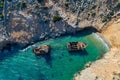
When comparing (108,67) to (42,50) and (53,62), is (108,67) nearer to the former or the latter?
(53,62)

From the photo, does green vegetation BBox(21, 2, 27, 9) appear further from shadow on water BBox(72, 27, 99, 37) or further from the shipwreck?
shadow on water BBox(72, 27, 99, 37)

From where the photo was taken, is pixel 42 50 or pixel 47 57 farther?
pixel 42 50

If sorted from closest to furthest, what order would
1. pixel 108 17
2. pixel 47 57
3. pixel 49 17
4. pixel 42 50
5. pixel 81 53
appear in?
pixel 81 53 → pixel 47 57 → pixel 42 50 → pixel 108 17 → pixel 49 17

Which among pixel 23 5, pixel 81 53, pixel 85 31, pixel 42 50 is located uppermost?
pixel 23 5

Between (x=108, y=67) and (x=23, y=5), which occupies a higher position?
(x=23, y=5)

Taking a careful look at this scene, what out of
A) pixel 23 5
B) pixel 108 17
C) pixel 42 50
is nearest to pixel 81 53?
pixel 42 50

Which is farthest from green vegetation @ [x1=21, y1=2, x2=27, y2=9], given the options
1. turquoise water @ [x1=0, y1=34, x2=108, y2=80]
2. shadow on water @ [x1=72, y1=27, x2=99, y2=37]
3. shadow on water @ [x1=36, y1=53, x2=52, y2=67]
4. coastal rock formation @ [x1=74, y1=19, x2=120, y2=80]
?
coastal rock formation @ [x1=74, y1=19, x2=120, y2=80]

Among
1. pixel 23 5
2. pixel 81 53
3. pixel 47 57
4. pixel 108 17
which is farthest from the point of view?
pixel 23 5
